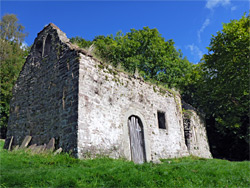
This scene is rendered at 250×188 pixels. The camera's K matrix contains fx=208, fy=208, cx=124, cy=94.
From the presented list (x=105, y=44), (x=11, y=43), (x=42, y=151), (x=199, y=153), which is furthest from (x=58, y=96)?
(x=11, y=43)

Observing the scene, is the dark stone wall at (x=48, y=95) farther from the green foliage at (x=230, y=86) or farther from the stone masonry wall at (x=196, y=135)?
the green foliage at (x=230, y=86)

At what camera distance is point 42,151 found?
7500mm

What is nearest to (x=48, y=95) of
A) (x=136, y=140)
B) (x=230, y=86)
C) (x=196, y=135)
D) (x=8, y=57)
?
(x=136, y=140)

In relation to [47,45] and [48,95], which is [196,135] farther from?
[47,45]

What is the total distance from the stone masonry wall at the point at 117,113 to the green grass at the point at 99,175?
46.5 inches

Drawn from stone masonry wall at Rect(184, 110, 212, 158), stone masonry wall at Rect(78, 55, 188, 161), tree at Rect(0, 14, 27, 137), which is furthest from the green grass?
tree at Rect(0, 14, 27, 137)

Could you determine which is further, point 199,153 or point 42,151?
point 199,153

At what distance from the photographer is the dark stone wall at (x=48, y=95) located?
7.65 meters

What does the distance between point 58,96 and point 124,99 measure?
2844 millimetres

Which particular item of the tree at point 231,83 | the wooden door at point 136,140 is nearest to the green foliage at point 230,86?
the tree at point 231,83

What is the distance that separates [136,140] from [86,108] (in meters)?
2.98

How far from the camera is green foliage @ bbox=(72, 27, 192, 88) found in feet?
68.2

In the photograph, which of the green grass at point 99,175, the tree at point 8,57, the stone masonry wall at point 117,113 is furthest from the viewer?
the tree at point 8,57

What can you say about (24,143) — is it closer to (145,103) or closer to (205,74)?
(145,103)
